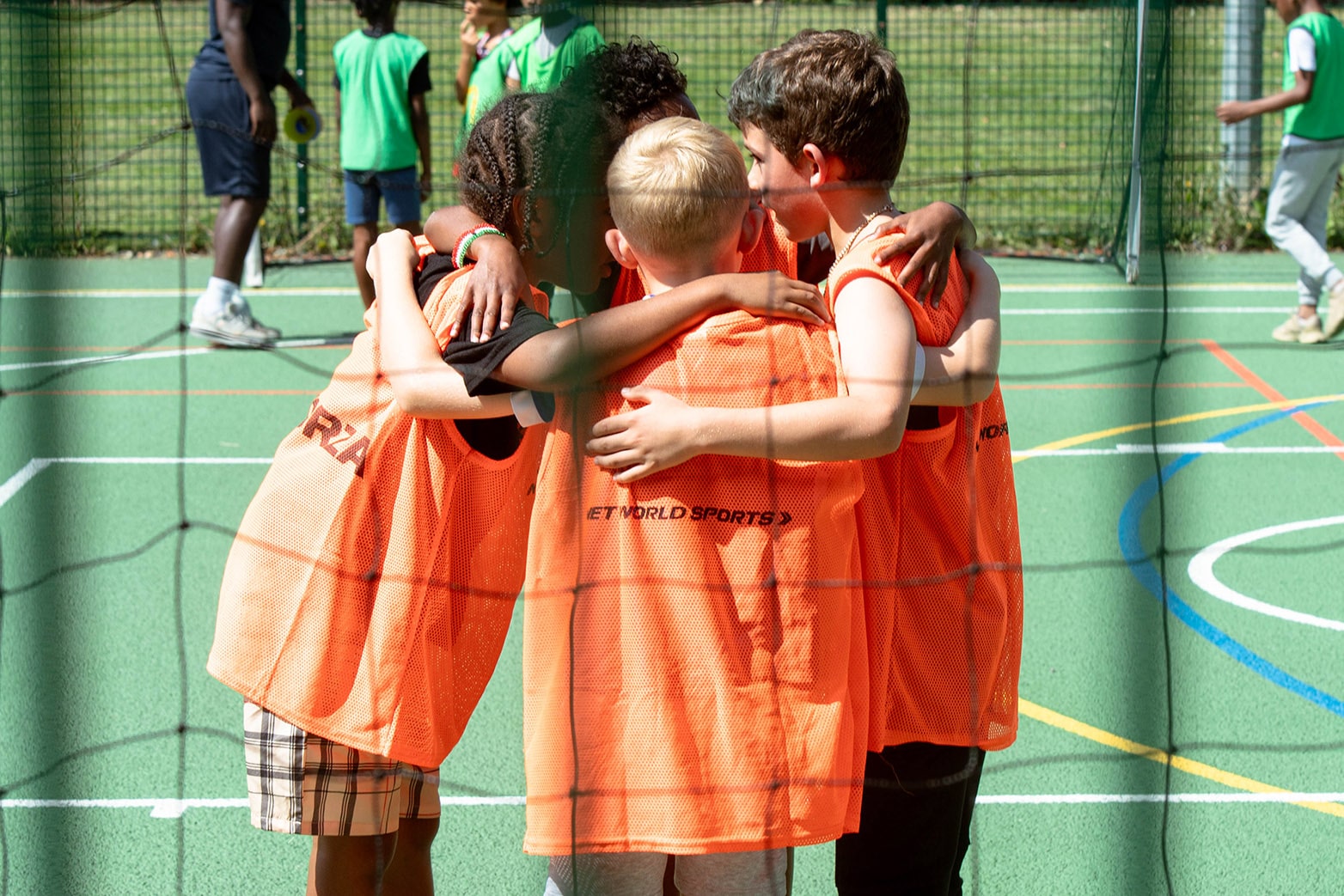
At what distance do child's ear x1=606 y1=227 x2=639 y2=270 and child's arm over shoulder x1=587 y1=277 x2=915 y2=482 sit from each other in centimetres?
17

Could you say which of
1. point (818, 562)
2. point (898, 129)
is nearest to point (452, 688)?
point (818, 562)

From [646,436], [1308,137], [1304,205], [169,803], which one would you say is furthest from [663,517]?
[1308,137]

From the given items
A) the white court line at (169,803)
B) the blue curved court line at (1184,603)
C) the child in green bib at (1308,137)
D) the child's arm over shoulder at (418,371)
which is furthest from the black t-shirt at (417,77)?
the child's arm over shoulder at (418,371)

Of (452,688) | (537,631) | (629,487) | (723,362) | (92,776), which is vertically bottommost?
(92,776)

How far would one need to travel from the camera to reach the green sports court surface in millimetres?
2740

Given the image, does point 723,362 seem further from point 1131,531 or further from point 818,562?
point 1131,531

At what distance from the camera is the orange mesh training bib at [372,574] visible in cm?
182

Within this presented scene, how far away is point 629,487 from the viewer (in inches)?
66.9

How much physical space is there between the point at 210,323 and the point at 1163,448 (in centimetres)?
430

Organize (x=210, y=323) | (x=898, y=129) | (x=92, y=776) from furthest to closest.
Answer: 1. (x=210, y=323)
2. (x=92, y=776)
3. (x=898, y=129)

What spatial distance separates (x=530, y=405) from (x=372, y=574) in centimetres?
33

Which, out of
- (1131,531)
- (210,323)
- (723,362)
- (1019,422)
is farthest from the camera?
(210,323)

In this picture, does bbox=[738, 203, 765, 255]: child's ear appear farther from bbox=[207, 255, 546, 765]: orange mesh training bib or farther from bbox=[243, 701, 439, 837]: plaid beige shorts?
bbox=[243, 701, 439, 837]: plaid beige shorts

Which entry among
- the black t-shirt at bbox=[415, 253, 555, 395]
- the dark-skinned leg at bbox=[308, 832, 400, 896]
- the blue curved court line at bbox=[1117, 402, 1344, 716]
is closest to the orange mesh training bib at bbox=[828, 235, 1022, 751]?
the black t-shirt at bbox=[415, 253, 555, 395]
